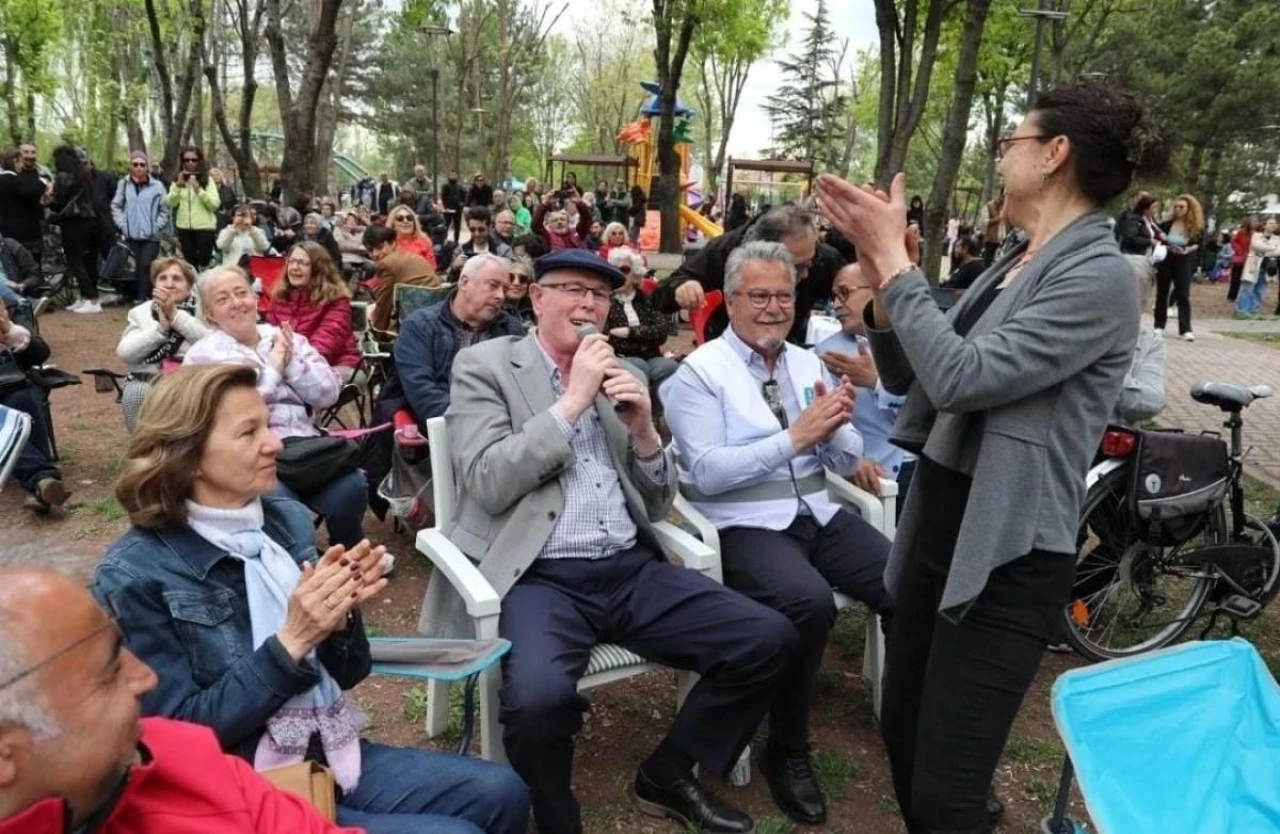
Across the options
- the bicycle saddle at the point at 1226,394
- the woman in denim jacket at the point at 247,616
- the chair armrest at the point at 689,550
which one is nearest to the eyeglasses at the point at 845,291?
the chair armrest at the point at 689,550

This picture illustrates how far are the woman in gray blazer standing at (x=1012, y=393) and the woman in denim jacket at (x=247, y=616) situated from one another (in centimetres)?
99

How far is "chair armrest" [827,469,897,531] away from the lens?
3.38 m

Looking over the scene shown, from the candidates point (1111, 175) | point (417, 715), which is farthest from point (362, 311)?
point (1111, 175)

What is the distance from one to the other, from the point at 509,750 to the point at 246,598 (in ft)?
2.76

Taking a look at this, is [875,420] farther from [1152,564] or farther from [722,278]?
[722,278]

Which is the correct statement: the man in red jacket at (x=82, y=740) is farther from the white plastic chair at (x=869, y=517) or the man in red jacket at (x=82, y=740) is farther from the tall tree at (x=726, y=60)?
the tall tree at (x=726, y=60)

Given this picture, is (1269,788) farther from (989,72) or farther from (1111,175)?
(989,72)

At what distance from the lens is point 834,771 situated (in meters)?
3.00

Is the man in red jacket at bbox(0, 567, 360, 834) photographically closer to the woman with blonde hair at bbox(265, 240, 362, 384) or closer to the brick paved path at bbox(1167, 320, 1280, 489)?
the woman with blonde hair at bbox(265, 240, 362, 384)

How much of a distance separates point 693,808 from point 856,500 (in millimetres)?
1318

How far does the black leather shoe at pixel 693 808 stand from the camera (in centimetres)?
265

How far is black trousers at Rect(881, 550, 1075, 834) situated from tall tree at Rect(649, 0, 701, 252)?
616 inches

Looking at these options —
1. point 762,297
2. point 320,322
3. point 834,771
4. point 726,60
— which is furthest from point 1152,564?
point 726,60

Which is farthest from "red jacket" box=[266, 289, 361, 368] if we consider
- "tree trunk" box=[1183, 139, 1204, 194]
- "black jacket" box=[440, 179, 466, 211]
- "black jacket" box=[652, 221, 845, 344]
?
"tree trunk" box=[1183, 139, 1204, 194]
